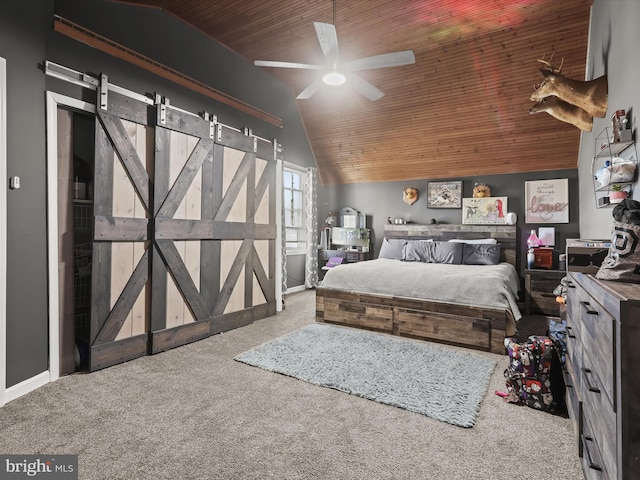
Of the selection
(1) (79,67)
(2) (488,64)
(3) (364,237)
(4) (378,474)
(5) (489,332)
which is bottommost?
(4) (378,474)

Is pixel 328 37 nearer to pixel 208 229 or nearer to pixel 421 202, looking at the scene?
pixel 208 229

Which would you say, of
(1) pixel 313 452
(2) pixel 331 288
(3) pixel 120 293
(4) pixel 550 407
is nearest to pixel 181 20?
(3) pixel 120 293

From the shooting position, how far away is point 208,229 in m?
3.83

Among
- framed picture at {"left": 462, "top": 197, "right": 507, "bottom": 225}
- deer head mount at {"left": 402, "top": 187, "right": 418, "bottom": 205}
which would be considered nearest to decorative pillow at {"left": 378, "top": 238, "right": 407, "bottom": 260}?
deer head mount at {"left": 402, "top": 187, "right": 418, "bottom": 205}

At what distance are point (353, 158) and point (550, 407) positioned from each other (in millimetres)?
5032

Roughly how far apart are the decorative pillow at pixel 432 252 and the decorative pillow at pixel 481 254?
0.29 feet

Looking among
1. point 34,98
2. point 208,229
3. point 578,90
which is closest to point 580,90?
point 578,90

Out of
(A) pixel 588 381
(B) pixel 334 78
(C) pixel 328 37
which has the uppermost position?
(C) pixel 328 37

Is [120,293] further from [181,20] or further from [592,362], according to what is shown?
[592,362]

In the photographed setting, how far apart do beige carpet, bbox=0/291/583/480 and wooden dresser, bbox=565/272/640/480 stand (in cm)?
43

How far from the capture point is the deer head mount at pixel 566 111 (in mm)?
3312

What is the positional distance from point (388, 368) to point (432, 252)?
9.27 ft

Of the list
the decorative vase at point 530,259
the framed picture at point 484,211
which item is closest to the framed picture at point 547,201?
the framed picture at point 484,211

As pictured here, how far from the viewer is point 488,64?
4254 mm
